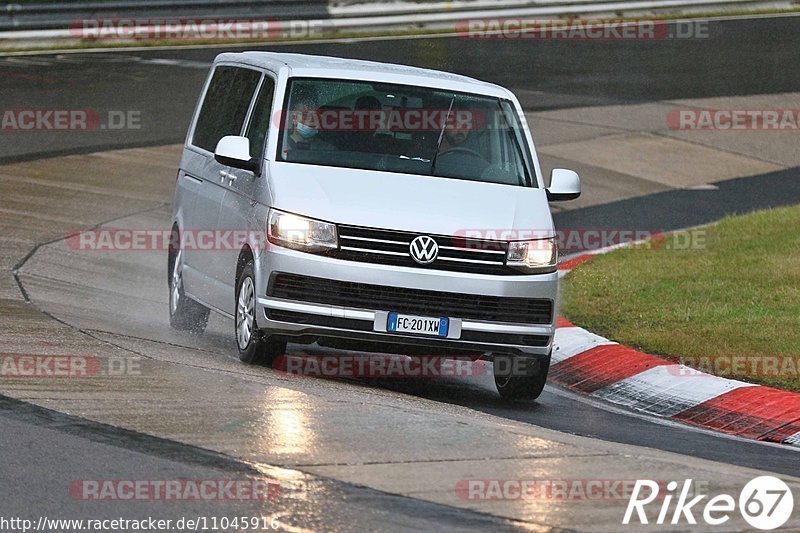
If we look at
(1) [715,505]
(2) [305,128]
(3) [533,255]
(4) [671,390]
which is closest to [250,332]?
(2) [305,128]

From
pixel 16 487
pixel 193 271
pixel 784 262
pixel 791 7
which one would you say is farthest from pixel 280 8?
pixel 16 487

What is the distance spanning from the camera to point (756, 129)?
23.2m

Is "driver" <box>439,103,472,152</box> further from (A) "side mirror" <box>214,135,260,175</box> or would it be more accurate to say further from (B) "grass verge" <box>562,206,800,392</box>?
(B) "grass verge" <box>562,206,800,392</box>

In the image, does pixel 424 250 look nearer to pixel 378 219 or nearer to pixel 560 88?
pixel 378 219

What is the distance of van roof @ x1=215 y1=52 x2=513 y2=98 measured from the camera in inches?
400

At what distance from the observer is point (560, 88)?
84.1ft

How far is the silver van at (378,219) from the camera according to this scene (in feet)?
29.3

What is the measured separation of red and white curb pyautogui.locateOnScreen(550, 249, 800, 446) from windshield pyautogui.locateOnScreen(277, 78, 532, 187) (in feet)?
4.87

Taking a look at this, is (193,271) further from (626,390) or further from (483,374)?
(626,390)

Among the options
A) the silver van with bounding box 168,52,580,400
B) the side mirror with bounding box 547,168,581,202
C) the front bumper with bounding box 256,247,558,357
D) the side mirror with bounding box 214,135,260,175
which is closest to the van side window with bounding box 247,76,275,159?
the silver van with bounding box 168,52,580,400

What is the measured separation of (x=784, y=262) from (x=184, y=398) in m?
7.21

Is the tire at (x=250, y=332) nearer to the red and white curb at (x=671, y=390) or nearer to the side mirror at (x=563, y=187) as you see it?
the side mirror at (x=563, y=187)

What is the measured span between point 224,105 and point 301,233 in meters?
2.44

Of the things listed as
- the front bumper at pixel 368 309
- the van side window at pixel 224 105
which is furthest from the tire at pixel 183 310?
the front bumper at pixel 368 309
